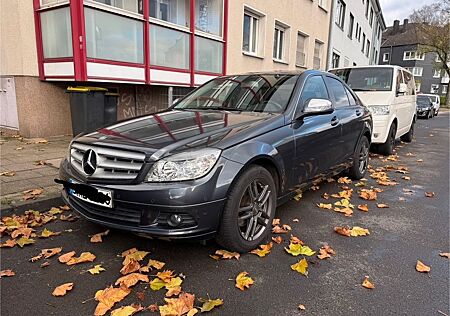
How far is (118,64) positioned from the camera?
702cm

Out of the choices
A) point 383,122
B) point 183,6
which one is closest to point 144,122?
point 383,122

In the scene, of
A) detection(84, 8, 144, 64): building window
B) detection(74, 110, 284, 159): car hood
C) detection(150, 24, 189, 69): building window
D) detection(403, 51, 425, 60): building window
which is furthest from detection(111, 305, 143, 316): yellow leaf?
detection(403, 51, 425, 60): building window

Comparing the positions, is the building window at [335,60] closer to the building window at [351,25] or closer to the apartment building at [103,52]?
the building window at [351,25]

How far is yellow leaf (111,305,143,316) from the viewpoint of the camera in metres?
2.07

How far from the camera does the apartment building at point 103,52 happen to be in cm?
654

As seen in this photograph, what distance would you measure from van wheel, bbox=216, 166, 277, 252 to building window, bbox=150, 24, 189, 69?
5764 millimetres

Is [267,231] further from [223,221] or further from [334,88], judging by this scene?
[334,88]

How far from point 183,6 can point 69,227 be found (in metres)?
7.39

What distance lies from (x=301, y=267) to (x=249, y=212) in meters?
0.60

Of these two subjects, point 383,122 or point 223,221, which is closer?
point 223,221

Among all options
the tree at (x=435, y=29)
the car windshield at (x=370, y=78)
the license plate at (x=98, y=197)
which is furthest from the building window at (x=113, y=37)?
the tree at (x=435, y=29)

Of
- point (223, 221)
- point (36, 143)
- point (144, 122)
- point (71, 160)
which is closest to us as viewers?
point (223, 221)

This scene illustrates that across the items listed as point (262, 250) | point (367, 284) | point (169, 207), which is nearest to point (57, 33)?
point (169, 207)

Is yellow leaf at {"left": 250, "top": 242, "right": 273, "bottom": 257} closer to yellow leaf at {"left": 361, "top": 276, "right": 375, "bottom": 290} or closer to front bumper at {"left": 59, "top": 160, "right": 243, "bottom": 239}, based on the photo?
front bumper at {"left": 59, "top": 160, "right": 243, "bottom": 239}
